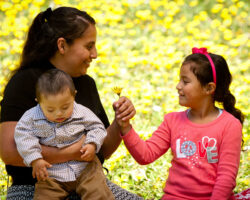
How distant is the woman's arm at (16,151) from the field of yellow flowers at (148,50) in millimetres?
873

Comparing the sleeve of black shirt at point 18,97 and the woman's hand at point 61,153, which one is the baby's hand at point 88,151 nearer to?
the woman's hand at point 61,153

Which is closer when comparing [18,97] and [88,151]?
[88,151]

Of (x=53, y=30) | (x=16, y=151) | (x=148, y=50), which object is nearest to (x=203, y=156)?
(x=16, y=151)

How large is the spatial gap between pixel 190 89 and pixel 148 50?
334 centimetres

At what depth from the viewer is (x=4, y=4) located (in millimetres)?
6949

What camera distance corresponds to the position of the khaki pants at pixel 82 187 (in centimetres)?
245

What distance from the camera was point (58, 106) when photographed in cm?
234

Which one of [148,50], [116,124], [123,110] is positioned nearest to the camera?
[123,110]

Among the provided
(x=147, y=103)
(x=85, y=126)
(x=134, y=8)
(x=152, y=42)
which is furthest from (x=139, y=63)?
(x=85, y=126)

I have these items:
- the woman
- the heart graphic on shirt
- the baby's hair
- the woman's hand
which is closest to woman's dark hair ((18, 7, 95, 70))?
the woman

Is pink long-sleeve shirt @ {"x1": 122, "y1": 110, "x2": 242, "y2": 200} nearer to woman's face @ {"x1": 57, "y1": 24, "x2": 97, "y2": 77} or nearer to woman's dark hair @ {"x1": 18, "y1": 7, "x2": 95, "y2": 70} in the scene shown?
woman's face @ {"x1": 57, "y1": 24, "x2": 97, "y2": 77}

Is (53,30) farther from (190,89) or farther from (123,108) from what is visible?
(190,89)

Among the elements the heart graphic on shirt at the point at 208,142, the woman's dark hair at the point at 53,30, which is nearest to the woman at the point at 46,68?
the woman's dark hair at the point at 53,30

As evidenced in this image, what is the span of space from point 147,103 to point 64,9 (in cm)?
187
